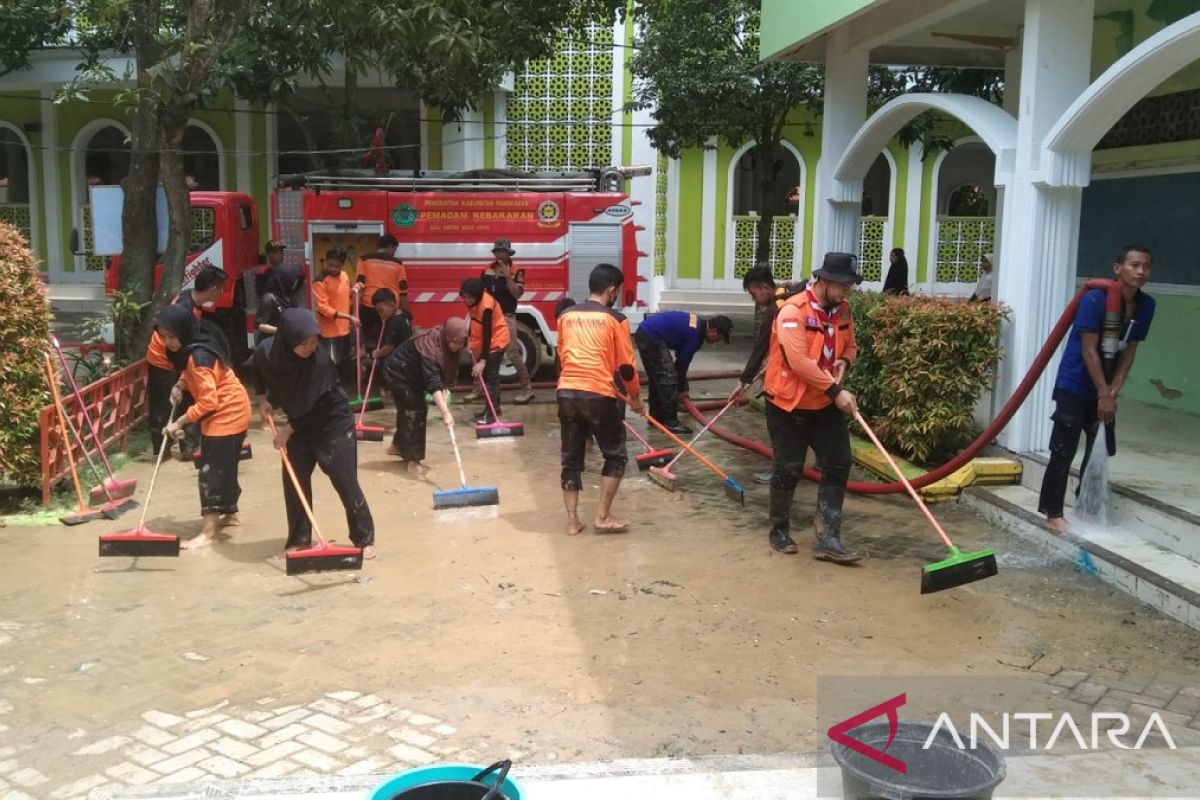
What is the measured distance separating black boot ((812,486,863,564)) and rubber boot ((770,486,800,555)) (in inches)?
8.1

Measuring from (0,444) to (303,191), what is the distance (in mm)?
5880

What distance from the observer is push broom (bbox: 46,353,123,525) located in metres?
6.87

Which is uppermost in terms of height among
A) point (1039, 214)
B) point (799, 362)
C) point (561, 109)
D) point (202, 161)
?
point (561, 109)

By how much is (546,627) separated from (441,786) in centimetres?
247

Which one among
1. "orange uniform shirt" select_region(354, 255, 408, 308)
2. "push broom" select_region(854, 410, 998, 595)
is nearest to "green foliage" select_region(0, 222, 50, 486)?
"orange uniform shirt" select_region(354, 255, 408, 308)

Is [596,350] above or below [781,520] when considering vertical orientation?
above

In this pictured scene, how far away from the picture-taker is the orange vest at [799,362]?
19.5 feet

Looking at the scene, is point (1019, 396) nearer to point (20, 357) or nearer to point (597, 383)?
point (597, 383)

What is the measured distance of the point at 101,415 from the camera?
8148mm

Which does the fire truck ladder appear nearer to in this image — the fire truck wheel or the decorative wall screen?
the fire truck wheel

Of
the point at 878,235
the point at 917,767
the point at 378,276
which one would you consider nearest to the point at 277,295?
→ the point at 378,276

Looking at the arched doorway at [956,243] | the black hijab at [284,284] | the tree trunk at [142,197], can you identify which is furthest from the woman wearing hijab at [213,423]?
the arched doorway at [956,243]

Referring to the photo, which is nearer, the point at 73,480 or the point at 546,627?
the point at 546,627

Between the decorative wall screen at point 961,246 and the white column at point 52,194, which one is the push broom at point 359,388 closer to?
the white column at point 52,194
